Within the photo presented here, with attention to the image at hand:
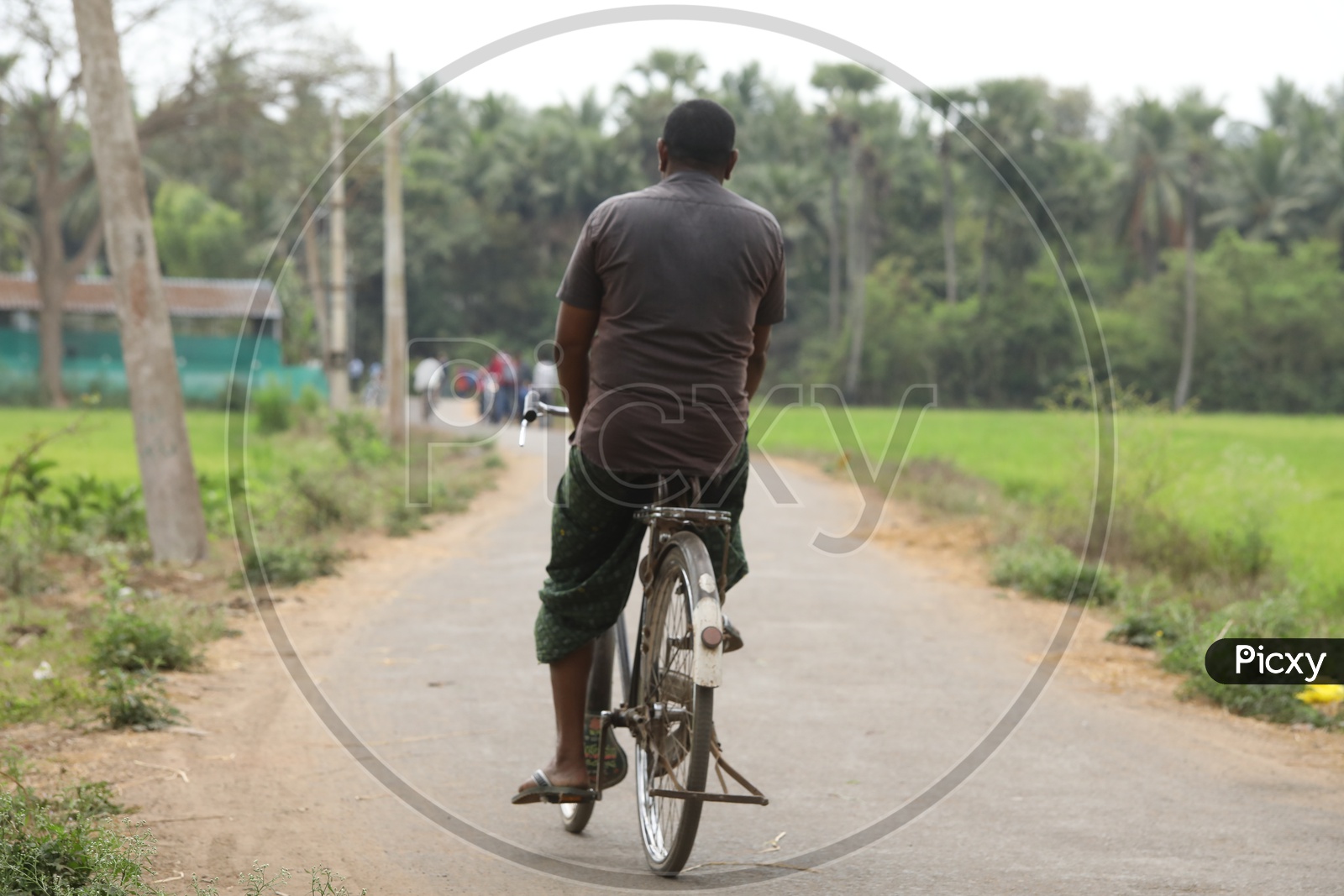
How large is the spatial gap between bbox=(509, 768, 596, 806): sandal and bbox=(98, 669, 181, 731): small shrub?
191 cm

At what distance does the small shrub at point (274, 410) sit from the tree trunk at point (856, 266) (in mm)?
27173

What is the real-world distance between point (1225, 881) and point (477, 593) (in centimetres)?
602

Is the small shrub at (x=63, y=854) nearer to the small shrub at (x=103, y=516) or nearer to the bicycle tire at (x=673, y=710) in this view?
the bicycle tire at (x=673, y=710)

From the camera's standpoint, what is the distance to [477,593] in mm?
9164

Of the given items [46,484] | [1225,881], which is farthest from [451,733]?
[46,484]

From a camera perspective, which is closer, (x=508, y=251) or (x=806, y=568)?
(x=806, y=568)

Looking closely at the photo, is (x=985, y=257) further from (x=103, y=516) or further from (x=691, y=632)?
(x=691, y=632)

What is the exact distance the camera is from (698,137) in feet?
13.0

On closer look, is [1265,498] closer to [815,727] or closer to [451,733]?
[815,727]

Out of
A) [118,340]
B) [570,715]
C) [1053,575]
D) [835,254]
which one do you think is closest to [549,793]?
[570,715]

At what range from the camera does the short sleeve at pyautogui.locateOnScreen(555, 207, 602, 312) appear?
151 inches

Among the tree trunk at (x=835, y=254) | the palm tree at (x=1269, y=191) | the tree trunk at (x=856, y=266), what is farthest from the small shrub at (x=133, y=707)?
the palm tree at (x=1269, y=191)

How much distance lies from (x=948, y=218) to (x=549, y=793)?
51282 mm

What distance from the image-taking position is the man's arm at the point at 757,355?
4.18m
